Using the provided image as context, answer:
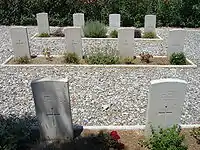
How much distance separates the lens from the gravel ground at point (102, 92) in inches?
241

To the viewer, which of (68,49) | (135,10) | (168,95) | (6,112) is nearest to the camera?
(168,95)

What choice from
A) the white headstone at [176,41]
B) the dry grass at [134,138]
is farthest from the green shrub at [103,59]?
the dry grass at [134,138]

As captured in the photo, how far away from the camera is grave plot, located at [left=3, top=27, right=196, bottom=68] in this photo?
9195 millimetres

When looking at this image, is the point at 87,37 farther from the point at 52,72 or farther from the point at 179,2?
the point at 179,2

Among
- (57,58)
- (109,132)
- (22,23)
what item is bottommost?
(109,132)

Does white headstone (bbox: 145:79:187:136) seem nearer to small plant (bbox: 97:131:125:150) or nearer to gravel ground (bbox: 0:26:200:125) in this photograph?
small plant (bbox: 97:131:125:150)

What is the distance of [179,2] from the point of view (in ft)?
50.2

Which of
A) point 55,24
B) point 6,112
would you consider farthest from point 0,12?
point 6,112

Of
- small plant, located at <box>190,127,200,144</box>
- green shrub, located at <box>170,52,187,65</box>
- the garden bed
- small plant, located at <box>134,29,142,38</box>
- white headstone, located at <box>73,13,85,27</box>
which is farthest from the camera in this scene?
white headstone, located at <box>73,13,85,27</box>

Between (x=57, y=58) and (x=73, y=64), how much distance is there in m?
0.91

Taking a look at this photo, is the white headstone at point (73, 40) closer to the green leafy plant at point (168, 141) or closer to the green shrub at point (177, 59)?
the green shrub at point (177, 59)

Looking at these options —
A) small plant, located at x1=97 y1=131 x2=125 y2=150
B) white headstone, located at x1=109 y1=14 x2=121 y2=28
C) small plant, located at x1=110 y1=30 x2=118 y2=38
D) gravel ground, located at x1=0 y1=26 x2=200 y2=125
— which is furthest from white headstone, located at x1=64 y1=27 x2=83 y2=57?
small plant, located at x1=97 y1=131 x2=125 y2=150

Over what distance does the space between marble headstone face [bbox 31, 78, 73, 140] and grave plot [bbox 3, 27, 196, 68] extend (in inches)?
165

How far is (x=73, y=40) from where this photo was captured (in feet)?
31.1
